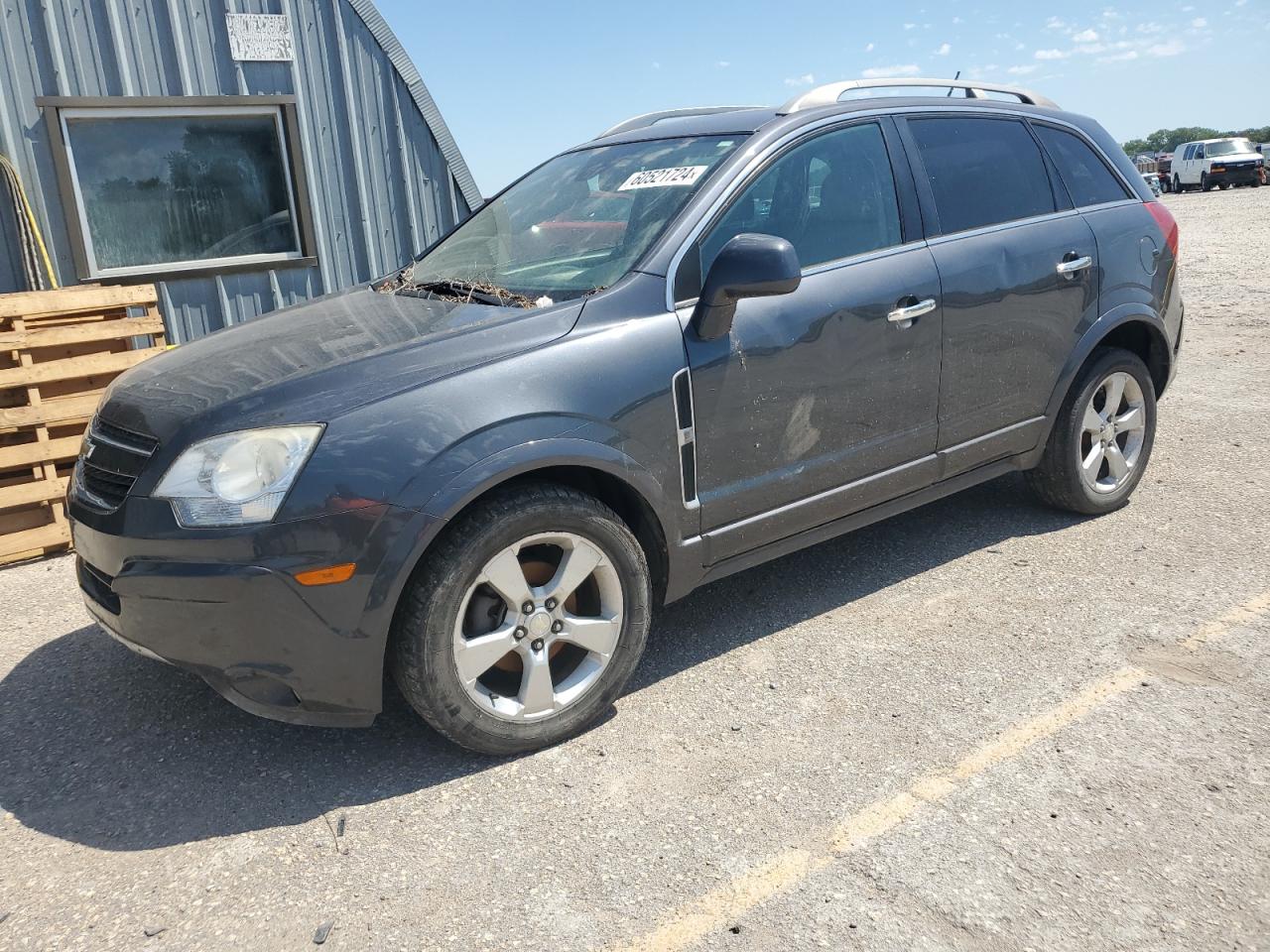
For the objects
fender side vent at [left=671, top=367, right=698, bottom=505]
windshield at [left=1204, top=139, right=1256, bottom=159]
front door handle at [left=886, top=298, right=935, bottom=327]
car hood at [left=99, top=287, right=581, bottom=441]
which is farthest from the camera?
windshield at [left=1204, top=139, right=1256, bottom=159]

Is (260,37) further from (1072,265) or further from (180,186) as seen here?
(1072,265)

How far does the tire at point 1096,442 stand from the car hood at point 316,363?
254cm

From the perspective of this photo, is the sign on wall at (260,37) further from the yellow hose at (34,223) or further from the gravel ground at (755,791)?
the gravel ground at (755,791)

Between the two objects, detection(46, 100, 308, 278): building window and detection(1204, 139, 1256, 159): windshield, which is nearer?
detection(46, 100, 308, 278): building window

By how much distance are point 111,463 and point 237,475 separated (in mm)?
Answer: 562

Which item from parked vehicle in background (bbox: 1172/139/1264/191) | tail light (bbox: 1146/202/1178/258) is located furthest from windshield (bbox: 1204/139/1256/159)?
tail light (bbox: 1146/202/1178/258)

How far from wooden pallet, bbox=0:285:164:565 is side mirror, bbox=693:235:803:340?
3.57 metres

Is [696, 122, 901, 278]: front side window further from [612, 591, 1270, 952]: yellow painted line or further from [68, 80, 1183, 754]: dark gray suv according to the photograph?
[612, 591, 1270, 952]: yellow painted line

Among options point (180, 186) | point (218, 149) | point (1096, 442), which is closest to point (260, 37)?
point (218, 149)

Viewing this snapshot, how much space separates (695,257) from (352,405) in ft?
4.09

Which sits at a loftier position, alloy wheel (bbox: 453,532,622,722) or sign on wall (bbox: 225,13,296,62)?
sign on wall (bbox: 225,13,296,62)

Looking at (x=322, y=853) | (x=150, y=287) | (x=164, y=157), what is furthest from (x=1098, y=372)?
(x=164, y=157)

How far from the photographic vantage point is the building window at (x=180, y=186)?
685cm

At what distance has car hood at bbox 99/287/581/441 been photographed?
2814 mm
